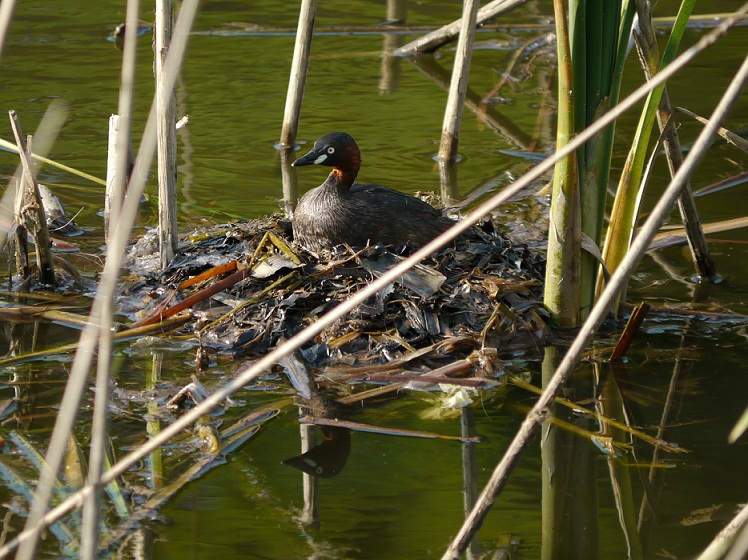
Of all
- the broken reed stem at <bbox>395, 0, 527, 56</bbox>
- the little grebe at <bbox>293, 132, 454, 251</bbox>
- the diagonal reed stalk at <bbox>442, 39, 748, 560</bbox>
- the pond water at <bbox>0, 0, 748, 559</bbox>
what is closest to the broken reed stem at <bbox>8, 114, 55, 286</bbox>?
the pond water at <bbox>0, 0, 748, 559</bbox>

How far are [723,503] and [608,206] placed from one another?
3232 mm

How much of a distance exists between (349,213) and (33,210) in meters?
1.59

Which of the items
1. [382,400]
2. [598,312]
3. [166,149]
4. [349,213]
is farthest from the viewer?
[349,213]

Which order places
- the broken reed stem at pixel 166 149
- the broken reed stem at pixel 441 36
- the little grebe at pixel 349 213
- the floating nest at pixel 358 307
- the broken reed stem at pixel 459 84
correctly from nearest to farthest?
the floating nest at pixel 358 307, the broken reed stem at pixel 166 149, the little grebe at pixel 349 213, the broken reed stem at pixel 459 84, the broken reed stem at pixel 441 36

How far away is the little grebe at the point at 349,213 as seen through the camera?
520 cm

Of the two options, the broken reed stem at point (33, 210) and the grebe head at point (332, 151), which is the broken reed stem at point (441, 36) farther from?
the broken reed stem at point (33, 210)

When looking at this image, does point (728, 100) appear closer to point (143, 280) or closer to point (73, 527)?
point (73, 527)

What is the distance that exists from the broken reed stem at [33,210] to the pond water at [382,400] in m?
0.40

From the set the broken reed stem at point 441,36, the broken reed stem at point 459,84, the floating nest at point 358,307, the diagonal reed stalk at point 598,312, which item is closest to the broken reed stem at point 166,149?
the floating nest at point 358,307

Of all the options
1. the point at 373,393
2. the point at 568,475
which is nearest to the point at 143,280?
the point at 373,393

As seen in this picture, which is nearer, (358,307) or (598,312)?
(598,312)

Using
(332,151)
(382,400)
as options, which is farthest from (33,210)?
(382,400)

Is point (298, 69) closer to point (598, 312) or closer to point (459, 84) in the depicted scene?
point (459, 84)

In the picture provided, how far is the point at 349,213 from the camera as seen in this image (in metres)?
5.21
